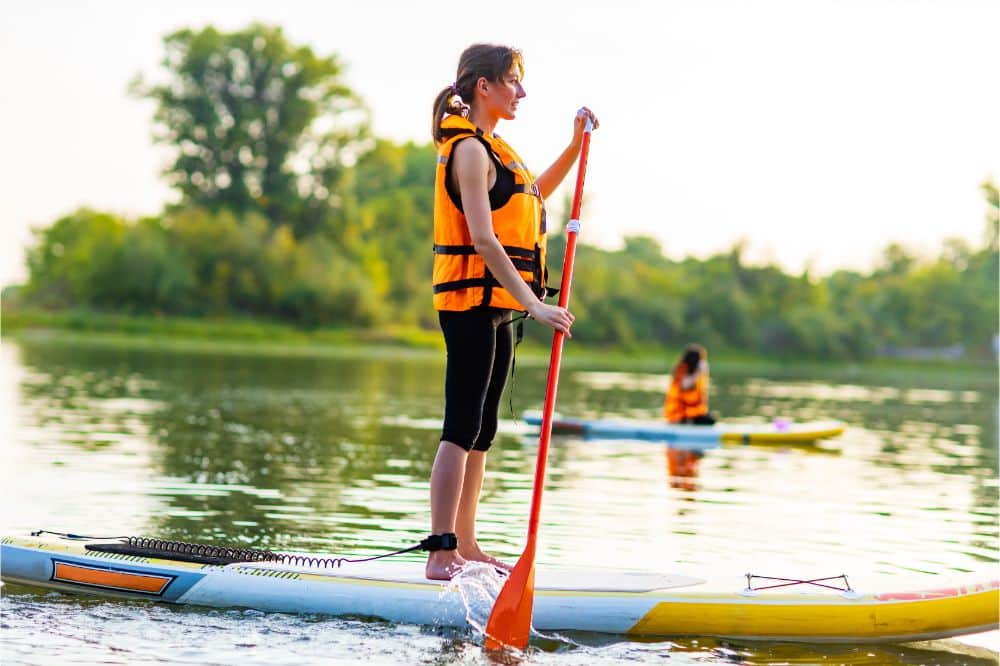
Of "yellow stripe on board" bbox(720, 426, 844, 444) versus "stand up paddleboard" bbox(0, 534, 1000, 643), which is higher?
"stand up paddleboard" bbox(0, 534, 1000, 643)

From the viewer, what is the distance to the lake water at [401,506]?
5.60 metres

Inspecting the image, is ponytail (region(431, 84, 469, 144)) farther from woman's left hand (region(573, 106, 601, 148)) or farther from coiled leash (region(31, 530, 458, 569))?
coiled leash (region(31, 530, 458, 569))

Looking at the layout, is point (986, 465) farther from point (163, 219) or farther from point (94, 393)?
point (163, 219)

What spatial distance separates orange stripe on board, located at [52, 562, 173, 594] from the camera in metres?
6.10

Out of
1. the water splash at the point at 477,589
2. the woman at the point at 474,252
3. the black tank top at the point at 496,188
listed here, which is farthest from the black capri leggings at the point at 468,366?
the water splash at the point at 477,589

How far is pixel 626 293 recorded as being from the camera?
79.6 metres

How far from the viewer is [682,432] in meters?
16.3

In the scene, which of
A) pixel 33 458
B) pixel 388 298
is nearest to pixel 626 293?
pixel 388 298

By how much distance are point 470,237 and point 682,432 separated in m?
11.0

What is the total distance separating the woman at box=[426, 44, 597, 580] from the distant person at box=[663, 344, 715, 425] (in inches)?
418

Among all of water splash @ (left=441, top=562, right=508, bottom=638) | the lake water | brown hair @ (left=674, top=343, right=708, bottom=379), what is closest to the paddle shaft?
water splash @ (left=441, top=562, right=508, bottom=638)

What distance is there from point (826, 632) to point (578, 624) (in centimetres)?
108

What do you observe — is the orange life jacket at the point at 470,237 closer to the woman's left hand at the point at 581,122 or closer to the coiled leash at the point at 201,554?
the woman's left hand at the point at 581,122

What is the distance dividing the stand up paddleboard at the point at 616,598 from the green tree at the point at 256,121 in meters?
61.1
